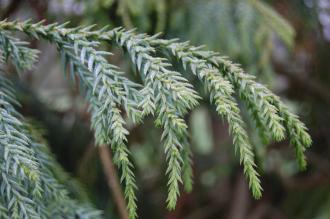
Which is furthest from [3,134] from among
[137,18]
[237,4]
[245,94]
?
[237,4]

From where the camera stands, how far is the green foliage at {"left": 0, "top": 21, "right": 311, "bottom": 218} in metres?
0.63

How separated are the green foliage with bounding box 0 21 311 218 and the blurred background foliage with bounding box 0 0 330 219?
39 centimetres

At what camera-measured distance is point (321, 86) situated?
72.6 inches

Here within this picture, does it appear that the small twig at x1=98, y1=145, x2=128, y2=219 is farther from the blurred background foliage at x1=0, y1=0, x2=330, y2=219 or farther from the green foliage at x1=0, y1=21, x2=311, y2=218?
the green foliage at x1=0, y1=21, x2=311, y2=218

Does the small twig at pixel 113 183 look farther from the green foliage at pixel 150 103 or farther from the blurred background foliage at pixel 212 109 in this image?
the green foliage at pixel 150 103

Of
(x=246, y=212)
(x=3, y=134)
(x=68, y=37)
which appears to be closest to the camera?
(x=3, y=134)

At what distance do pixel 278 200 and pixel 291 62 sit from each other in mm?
544

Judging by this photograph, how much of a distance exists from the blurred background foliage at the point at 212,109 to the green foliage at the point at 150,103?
390mm

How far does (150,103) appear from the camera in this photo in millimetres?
635

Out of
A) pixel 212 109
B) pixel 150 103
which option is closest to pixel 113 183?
pixel 212 109

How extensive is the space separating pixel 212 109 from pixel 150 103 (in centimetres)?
92

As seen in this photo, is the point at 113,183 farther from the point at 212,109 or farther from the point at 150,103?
the point at 150,103

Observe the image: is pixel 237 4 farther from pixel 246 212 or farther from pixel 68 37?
pixel 246 212

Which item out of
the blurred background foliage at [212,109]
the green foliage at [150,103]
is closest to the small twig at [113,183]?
the blurred background foliage at [212,109]
